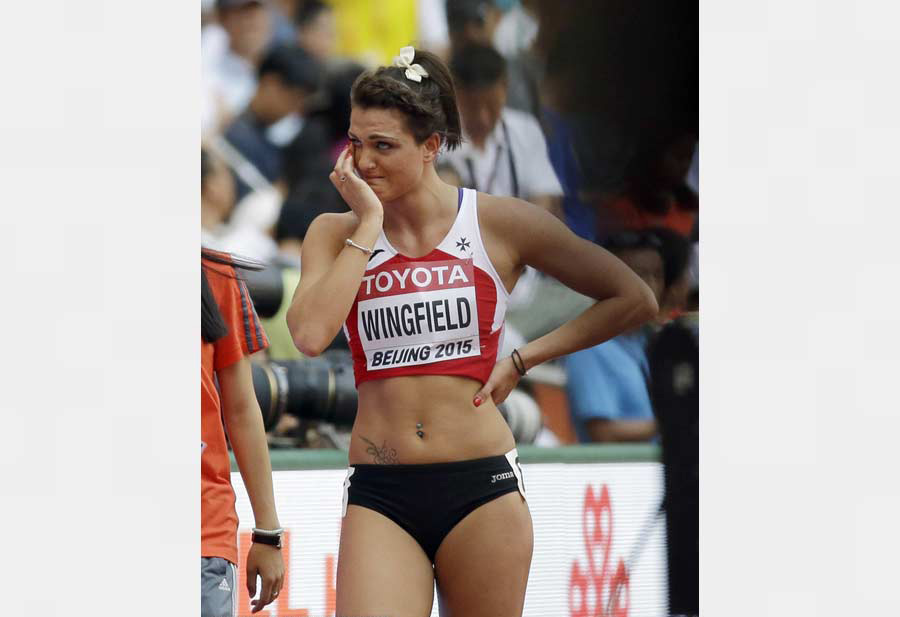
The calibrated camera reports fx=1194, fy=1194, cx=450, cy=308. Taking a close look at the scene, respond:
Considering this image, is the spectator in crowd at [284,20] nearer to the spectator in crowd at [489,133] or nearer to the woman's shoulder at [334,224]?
the spectator in crowd at [489,133]

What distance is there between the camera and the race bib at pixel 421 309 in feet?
9.90

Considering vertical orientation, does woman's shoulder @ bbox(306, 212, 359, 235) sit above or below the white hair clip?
below

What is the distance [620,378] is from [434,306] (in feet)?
4.70

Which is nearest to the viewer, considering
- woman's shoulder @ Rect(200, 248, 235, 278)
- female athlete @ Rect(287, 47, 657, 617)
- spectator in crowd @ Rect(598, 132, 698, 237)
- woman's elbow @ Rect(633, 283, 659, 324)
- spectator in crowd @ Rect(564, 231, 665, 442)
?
female athlete @ Rect(287, 47, 657, 617)

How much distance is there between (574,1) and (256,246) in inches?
57.6

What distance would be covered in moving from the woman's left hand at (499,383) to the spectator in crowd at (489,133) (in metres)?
1.01

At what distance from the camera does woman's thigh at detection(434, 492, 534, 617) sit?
9.44ft

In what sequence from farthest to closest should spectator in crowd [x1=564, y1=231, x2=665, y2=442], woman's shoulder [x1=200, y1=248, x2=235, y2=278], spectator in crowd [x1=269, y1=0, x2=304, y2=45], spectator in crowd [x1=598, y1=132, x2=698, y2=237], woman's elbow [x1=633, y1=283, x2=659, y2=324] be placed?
spectator in crowd [x1=598, y1=132, x2=698, y2=237], spectator in crowd [x1=564, y1=231, x2=665, y2=442], spectator in crowd [x1=269, y1=0, x2=304, y2=45], woman's shoulder [x1=200, y1=248, x2=235, y2=278], woman's elbow [x1=633, y1=283, x2=659, y2=324]

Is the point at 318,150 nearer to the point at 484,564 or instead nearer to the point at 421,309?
the point at 421,309

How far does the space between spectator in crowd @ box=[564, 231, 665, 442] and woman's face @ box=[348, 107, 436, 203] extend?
1383mm

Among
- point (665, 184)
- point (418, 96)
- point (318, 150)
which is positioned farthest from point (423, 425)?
point (665, 184)

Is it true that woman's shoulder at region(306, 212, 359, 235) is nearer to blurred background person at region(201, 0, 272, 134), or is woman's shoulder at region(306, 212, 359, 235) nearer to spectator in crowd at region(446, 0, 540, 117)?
blurred background person at region(201, 0, 272, 134)

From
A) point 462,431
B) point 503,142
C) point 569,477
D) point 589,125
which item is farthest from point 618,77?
point 462,431

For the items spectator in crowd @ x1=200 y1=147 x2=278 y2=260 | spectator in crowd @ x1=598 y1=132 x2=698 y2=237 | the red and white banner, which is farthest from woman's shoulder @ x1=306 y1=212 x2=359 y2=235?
spectator in crowd @ x1=598 y1=132 x2=698 y2=237
